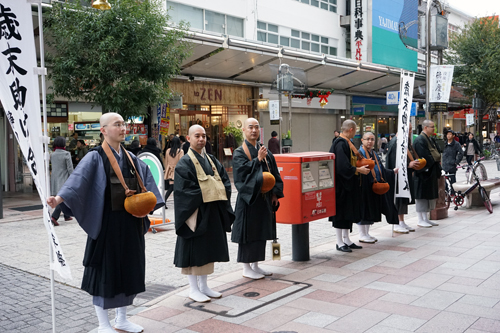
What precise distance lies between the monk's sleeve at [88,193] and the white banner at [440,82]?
9160 mm

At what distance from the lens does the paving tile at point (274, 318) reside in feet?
14.8

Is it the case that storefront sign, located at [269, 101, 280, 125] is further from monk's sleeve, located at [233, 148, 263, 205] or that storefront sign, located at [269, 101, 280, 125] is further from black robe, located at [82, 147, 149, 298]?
black robe, located at [82, 147, 149, 298]

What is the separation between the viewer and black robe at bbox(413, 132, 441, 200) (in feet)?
30.0

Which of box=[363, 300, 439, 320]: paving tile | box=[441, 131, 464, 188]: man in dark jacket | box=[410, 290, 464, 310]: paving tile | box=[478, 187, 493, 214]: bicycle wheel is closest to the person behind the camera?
box=[363, 300, 439, 320]: paving tile

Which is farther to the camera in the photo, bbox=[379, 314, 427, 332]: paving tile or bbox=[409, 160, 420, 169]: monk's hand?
bbox=[409, 160, 420, 169]: monk's hand

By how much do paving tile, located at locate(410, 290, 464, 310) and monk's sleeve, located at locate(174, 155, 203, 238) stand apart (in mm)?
2374

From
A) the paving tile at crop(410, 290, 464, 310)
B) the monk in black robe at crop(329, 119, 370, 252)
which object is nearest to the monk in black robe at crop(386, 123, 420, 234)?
the monk in black robe at crop(329, 119, 370, 252)

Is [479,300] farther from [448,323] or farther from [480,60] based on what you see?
[480,60]

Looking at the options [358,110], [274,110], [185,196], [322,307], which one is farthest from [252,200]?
[358,110]

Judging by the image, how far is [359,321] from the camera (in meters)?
4.54

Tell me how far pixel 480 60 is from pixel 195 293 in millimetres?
31449

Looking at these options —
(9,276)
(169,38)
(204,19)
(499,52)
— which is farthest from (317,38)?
(9,276)

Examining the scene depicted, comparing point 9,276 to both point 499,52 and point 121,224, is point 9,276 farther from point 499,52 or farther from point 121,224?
point 499,52

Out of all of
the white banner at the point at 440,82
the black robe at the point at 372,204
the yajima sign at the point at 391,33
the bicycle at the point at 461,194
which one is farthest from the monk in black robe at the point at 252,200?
the yajima sign at the point at 391,33
